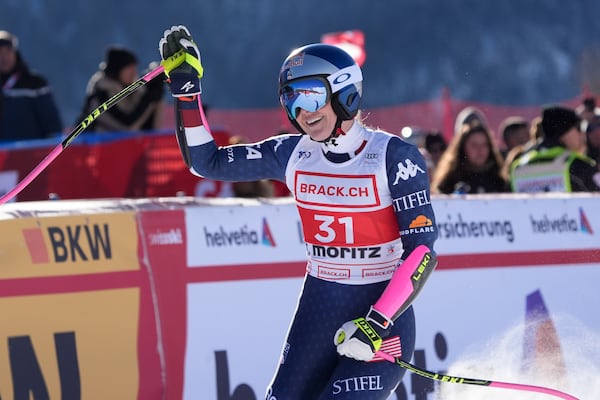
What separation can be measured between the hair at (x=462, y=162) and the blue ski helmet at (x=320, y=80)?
433cm

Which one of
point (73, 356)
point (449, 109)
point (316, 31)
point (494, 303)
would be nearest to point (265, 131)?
point (449, 109)

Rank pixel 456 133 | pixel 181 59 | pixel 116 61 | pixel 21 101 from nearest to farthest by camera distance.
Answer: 1. pixel 181 59
2. pixel 116 61
3. pixel 21 101
4. pixel 456 133

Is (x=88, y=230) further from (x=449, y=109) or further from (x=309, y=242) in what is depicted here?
(x=449, y=109)

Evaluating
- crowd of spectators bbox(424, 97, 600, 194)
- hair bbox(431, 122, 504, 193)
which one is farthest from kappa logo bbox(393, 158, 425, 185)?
hair bbox(431, 122, 504, 193)

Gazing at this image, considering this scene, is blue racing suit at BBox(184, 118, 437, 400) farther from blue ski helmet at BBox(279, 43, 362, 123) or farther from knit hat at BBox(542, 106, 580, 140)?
knit hat at BBox(542, 106, 580, 140)

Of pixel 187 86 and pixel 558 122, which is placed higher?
pixel 558 122

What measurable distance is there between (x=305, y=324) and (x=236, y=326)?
1.73m

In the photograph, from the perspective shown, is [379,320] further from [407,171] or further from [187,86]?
[187,86]

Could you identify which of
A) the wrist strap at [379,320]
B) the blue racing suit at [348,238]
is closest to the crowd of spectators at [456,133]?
the blue racing suit at [348,238]

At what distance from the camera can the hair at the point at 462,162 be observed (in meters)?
9.59

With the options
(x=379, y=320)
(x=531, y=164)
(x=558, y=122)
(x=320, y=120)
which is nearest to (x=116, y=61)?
(x=531, y=164)

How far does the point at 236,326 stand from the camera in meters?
7.16

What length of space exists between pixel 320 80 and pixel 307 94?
8 centimetres

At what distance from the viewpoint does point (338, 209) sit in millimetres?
5395
